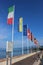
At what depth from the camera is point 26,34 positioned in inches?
1196

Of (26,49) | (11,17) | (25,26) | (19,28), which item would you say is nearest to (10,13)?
(11,17)

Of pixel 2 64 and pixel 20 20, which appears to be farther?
pixel 20 20

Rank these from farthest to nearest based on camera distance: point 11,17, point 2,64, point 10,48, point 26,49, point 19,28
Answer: point 26,49 → point 19,28 → point 2,64 → point 11,17 → point 10,48

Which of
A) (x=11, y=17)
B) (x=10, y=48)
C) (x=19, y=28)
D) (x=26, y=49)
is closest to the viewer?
(x=10, y=48)

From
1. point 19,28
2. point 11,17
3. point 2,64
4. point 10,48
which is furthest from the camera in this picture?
point 19,28

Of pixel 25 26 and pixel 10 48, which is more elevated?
pixel 25 26

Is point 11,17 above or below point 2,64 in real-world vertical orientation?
above

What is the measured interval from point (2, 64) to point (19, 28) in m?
8.46

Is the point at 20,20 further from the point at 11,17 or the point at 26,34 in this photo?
the point at 11,17


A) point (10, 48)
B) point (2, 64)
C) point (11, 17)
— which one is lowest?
point (2, 64)

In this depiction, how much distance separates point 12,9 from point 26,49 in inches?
1117

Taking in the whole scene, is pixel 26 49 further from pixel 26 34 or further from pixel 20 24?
pixel 20 24

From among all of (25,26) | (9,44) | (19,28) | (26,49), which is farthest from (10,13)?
(26,49)

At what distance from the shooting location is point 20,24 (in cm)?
2245
